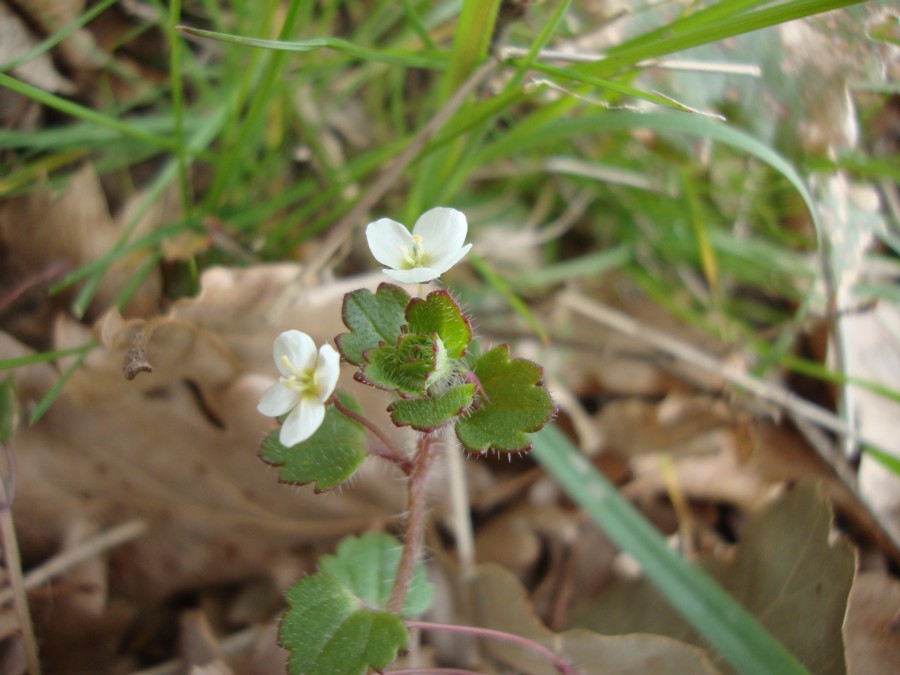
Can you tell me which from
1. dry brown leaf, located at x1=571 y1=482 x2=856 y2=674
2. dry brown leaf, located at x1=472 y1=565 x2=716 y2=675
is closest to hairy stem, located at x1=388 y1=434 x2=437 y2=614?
dry brown leaf, located at x1=472 y1=565 x2=716 y2=675

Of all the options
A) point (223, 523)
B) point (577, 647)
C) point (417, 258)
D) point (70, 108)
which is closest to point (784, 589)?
point (577, 647)

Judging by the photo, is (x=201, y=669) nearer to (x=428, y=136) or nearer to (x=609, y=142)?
(x=428, y=136)

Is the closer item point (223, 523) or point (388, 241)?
point (388, 241)

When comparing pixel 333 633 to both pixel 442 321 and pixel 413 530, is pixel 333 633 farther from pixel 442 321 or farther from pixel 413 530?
pixel 442 321

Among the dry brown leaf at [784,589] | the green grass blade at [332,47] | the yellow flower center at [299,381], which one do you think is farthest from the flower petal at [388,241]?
the dry brown leaf at [784,589]

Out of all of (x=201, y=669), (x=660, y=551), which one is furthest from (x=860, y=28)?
(x=201, y=669)

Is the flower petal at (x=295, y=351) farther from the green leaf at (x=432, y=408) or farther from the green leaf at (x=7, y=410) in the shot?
the green leaf at (x=7, y=410)

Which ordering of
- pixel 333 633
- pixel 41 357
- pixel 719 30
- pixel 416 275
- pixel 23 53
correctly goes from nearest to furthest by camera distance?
pixel 416 275 → pixel 333 633 → pixel 719 30 → pixel 41 357 → pixel 23 53

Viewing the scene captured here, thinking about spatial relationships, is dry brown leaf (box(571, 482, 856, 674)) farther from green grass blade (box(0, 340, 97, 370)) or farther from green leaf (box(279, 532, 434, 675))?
green grass blade (box(0, 340, 97, 370))
